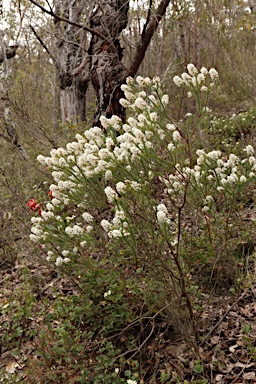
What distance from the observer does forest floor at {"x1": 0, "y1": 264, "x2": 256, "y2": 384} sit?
2.50 meters

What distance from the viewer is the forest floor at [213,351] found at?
8.21ft

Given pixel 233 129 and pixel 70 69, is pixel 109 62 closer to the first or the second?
pixel 70 69

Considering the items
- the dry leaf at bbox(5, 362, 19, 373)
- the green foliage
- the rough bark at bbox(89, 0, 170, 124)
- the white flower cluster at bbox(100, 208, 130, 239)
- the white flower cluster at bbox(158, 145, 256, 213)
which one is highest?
the rough bark at bbox(89, 0, 170, 124)

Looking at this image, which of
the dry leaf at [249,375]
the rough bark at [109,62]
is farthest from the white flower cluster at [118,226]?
the rough bark at [109,62]

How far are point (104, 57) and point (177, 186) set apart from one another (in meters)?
2.68

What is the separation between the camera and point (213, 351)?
106 inches

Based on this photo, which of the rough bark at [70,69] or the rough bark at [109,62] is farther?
the rough bark at [70,69]

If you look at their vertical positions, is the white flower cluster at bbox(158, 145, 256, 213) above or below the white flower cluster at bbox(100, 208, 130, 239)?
above

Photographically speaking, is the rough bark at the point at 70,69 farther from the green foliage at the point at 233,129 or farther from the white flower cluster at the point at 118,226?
the white flower cluster at the point at 118,226

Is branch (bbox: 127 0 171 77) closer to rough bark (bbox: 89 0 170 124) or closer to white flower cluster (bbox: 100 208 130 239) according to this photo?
rough bark (bbox: 89 0 170 124)

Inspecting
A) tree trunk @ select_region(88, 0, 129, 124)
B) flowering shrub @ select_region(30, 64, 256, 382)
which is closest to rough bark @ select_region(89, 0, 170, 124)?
tree trunk @ select_region(88, 0, 129, 124)

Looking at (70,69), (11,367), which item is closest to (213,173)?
(11,367)

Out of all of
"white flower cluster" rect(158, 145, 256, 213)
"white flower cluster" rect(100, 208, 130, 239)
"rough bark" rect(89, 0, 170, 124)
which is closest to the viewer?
"white flower cluster" rect(100, 208, 130, 239)

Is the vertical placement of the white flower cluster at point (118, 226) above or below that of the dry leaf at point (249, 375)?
above
